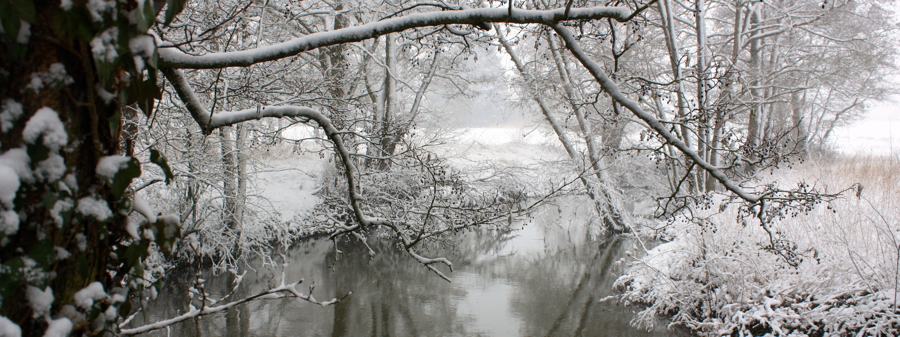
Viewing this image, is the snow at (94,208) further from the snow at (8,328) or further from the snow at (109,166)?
the snow at (8,328)

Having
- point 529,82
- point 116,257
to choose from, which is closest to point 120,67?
point 116,257

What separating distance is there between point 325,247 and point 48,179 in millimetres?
9362

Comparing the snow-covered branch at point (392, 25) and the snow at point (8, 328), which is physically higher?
the snow-covered branch at point (392, 25)

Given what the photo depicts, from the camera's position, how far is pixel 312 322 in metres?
6.44

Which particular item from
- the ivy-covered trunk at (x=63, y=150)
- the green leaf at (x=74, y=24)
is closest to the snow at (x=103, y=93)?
the ivy-covered trunk at (x=63, y=150)

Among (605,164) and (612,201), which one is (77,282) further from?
(605,164)

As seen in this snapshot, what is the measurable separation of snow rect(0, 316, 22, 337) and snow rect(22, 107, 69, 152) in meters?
0.33

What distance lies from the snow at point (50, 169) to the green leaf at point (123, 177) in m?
0.11

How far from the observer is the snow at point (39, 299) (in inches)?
39.0

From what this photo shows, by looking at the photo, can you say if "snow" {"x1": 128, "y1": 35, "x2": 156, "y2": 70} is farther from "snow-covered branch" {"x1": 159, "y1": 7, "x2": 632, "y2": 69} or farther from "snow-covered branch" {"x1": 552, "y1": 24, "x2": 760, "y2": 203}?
"snow-covered branch" {"x1": 552, "y1": 24, "x2": 760, "y2": 203}

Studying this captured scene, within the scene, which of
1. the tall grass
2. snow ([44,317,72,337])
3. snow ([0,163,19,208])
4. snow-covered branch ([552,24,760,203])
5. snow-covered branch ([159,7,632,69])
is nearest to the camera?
snow ([0,163,19,208])

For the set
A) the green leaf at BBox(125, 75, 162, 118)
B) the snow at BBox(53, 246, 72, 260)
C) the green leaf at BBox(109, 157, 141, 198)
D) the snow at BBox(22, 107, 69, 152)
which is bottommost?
the snow at BBox(53, 246, 72, 260)

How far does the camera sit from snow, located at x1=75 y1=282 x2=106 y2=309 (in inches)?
42.8

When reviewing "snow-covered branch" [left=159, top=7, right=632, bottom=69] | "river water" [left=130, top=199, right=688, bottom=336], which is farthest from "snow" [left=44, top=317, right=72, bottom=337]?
"river water" [left=130, top=199, right=688, bottom=336]
